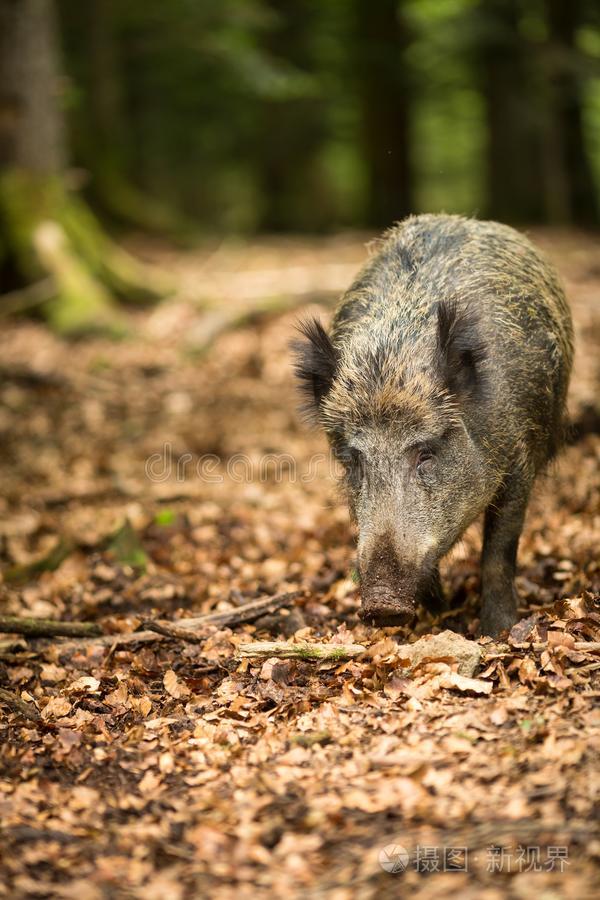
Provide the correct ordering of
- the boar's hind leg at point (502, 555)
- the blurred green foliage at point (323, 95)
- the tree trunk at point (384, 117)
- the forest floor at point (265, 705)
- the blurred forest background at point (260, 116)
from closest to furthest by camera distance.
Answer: the forest floor at point (265, 705) → the boar's hind leg at point (502, 555) → the blurred forest background at point (260, 116) → the blurred green foliage at point (323, 95) → the tree trunk at point (384, 117)

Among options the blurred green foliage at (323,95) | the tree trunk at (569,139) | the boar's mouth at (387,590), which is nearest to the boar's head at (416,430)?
the boar's mouth at (387,590)

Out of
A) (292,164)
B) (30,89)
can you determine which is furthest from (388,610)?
(292,164)

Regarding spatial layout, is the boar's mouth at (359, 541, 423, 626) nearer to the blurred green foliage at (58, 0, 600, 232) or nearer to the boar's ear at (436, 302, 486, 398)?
the boar's ear at (436, 302, 486, 398)

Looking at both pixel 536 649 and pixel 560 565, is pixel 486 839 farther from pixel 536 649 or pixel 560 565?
pixel 560 565

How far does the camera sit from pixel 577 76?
44.7ft

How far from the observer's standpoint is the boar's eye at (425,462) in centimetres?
500

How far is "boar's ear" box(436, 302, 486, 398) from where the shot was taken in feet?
16.5

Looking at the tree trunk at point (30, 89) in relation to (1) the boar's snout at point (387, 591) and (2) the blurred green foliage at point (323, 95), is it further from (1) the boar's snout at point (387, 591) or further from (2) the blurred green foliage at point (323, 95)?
(1) the boar's snout at point (387, 591)

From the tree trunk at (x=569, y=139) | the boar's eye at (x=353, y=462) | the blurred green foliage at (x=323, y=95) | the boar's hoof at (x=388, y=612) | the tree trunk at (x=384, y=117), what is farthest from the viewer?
the tree trunk at (x=384, y=117)

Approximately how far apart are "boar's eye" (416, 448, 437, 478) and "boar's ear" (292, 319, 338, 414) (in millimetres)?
760

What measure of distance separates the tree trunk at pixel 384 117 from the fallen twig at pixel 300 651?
16.3 metres

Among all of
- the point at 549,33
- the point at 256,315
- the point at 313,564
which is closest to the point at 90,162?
the point at 256,315

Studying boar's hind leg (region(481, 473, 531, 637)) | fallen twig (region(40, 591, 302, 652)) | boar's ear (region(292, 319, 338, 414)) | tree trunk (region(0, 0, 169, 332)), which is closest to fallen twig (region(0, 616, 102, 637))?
fallen twig (region(40, 591, 302, 652))

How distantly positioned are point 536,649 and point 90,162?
1596cm
